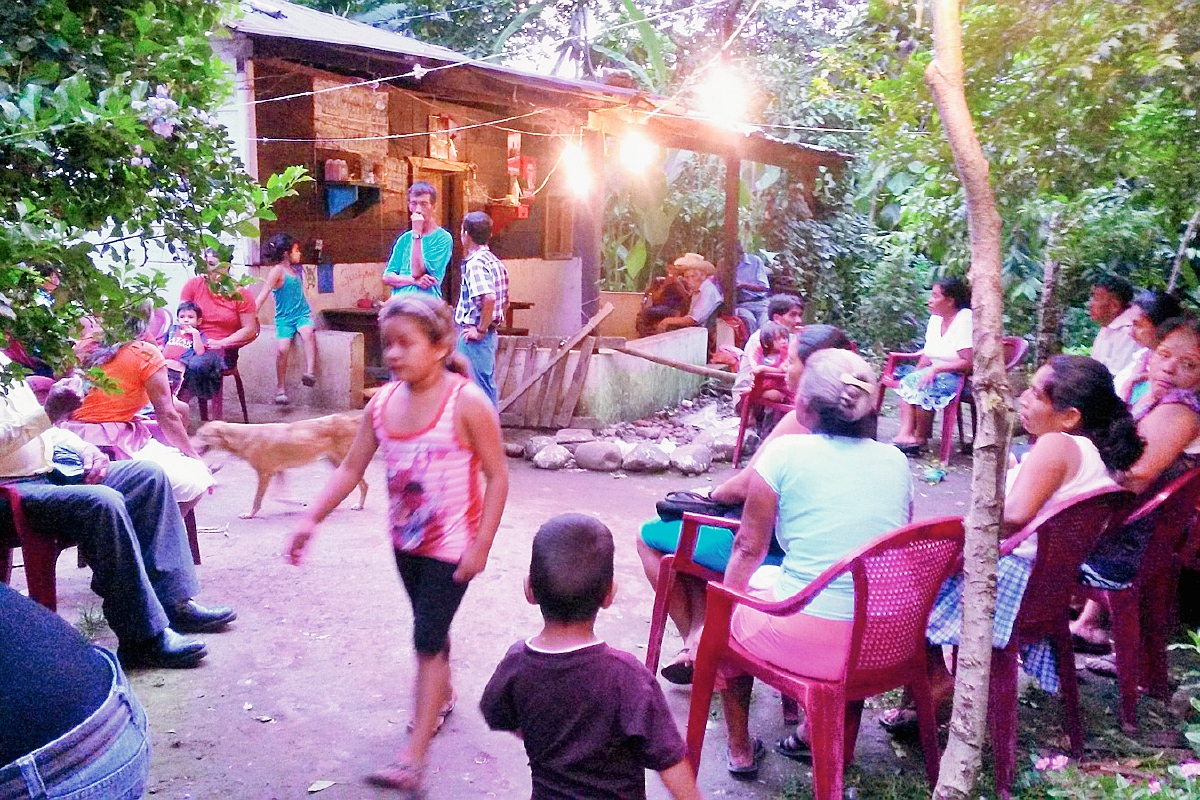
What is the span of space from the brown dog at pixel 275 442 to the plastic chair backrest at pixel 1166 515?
4285 millimetres

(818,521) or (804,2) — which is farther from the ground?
(804,2)

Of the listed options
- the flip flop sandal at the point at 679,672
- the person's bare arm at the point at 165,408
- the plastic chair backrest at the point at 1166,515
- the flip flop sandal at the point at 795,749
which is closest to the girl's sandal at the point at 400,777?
the flip flop sandal at the point at 679,672

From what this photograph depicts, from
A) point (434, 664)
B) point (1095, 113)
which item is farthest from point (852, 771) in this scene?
point (1095, 113)

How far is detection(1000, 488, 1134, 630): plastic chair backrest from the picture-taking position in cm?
305

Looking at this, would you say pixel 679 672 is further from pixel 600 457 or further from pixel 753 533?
pixel 600 457

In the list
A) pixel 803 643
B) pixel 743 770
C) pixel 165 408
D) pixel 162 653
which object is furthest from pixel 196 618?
pixel 803 643

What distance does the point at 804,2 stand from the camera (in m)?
19.1

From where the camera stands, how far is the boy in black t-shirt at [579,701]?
2.04 meters

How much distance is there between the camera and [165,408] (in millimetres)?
4699

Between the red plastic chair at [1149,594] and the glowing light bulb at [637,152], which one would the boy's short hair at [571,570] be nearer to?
the red plastic chair at [1149,594]

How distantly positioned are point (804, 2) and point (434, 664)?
1868 centimetres

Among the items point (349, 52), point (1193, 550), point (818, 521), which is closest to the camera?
point (818, 521)

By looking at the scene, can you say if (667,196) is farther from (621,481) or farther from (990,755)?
(990,755)

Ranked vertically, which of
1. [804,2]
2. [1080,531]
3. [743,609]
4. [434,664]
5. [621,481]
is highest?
[804,2]
